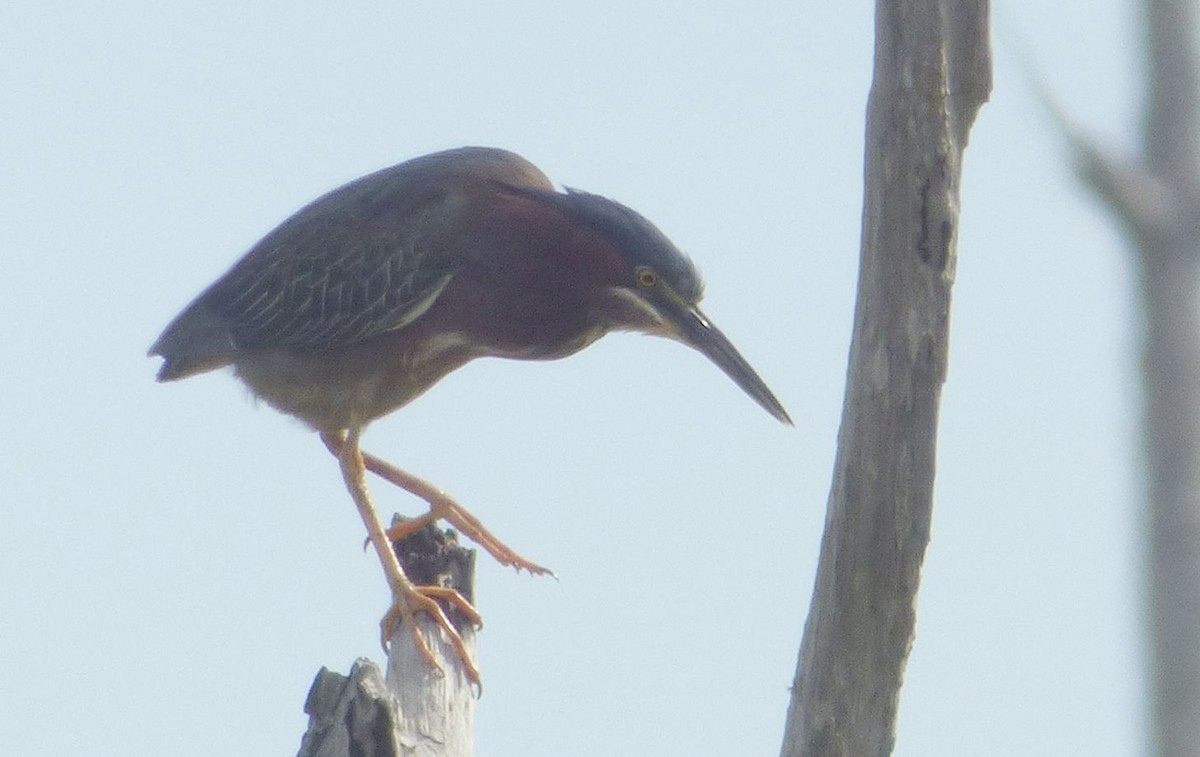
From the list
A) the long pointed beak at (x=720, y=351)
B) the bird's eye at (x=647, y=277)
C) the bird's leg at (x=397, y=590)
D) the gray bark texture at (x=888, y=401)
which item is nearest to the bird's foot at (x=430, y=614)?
the bird's leg at (x=397, y=590)

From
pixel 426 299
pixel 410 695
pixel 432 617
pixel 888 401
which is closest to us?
pixel 888 401

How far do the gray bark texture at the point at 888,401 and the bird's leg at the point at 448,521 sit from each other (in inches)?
124

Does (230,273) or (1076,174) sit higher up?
(230,273)

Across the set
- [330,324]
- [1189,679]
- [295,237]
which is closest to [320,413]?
[330,324]

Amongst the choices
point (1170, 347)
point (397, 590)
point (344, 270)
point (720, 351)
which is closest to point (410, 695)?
point (397, 590)

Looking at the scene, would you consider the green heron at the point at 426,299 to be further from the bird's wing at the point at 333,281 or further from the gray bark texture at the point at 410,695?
the gray bark texture at the point at 410,695

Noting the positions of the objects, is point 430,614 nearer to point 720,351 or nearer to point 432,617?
point 432,617

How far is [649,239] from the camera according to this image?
641cm

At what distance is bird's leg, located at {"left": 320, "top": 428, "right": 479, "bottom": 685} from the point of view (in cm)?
565

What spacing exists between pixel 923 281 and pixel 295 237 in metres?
4.47

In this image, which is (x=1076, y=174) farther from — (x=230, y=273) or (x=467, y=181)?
(x=230, y=273)

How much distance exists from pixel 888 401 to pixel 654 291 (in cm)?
283

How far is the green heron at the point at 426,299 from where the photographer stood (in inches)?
256

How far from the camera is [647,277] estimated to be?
6.42 metres
